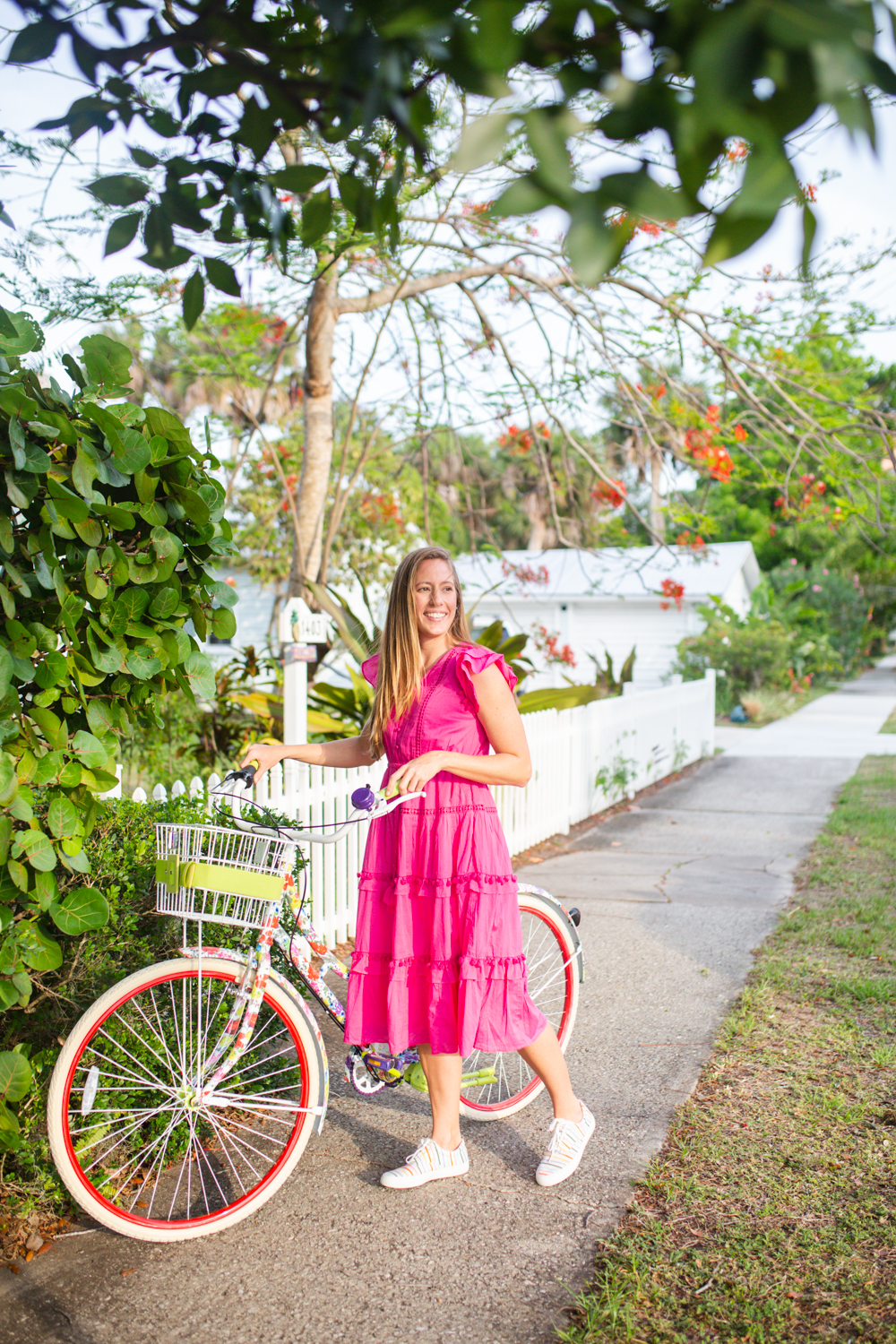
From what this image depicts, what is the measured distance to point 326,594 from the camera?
7387 mm

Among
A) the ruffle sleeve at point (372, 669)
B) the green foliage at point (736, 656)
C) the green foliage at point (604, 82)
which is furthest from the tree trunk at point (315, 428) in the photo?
the green foliage at point (736, 656)

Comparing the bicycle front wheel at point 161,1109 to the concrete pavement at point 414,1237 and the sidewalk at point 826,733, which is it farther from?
the sidewalk at point 826,733

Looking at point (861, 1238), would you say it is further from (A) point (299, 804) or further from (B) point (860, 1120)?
(A) point (299, 804)

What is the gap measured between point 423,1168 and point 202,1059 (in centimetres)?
74

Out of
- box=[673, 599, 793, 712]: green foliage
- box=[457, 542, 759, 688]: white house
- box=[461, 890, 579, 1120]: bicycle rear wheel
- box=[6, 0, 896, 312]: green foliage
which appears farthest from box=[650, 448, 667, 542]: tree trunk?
box=[457, 542, 759, 688]: white house

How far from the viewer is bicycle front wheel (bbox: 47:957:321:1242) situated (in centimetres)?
254

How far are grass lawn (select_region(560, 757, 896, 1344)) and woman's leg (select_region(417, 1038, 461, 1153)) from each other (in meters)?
0.54

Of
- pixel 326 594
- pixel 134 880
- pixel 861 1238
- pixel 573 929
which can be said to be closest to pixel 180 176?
pixel 134 880

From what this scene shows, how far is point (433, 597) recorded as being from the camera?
2936mm

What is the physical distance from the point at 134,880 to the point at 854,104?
2.76 m

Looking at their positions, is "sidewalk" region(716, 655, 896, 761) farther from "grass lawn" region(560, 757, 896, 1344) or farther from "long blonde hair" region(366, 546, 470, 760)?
"long blonde hair" region(366, 546, 470, 760)

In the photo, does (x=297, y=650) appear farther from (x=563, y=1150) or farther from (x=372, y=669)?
(x=563, y=1150)

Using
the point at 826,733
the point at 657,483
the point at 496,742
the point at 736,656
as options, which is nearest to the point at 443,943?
the point at 496,742

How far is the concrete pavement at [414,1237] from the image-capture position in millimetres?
2352
